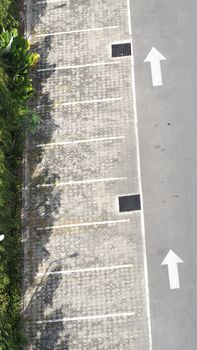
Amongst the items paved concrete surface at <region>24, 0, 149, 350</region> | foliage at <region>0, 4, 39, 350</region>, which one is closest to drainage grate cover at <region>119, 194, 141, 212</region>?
paved concrete surface at <region>24, 0, 149, 350</region>

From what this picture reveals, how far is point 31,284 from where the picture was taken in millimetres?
→ 17422

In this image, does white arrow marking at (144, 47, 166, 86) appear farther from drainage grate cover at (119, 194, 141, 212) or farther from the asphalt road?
drainage grate cover at (119, 194, 141, 212)

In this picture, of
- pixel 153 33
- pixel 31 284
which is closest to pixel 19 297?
pixel 31 284

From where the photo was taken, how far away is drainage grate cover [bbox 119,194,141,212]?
1794 cm

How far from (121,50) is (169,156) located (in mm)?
4437

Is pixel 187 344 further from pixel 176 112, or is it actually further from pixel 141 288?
pixel 176 112

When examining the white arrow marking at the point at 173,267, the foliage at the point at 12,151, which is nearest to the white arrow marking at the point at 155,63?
the foliage at the point at 12,151

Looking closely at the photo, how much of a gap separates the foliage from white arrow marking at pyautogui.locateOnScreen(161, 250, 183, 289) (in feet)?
14.9

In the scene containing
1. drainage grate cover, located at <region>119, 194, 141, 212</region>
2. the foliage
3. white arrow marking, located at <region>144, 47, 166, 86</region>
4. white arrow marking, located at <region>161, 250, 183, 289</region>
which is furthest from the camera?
white arrow marking, located at <region>144, 47, 166, 86</region>

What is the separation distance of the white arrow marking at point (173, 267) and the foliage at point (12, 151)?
4.55 m

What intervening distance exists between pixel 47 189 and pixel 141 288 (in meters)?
4.44

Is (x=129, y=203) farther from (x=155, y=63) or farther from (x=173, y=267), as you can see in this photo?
(x=155, y=63)

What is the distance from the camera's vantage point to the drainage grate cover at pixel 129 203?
17938mm

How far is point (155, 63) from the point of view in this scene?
64.7 ft
